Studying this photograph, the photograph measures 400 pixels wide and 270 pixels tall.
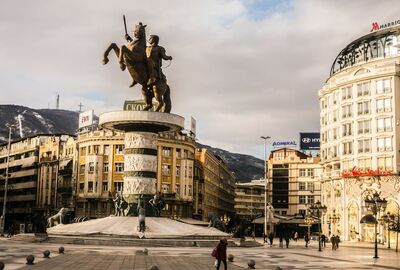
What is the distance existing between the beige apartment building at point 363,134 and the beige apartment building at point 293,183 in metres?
41.4

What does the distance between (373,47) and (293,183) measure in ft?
183

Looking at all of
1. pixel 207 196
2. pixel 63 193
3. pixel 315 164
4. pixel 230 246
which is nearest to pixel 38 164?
pixel 63 193

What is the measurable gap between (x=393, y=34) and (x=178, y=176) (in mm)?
40902

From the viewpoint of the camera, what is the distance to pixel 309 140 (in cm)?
12912

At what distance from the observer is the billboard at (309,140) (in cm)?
12871

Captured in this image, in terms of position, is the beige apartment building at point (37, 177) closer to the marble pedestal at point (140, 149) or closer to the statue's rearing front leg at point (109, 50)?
the statue's rearing front leg at point (109, 50)

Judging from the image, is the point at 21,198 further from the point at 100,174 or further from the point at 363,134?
the point at 363,134

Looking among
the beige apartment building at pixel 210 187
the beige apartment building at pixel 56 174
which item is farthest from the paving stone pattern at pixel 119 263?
the beige apartment building at pixel 56 174

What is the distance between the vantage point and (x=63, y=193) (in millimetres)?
107688

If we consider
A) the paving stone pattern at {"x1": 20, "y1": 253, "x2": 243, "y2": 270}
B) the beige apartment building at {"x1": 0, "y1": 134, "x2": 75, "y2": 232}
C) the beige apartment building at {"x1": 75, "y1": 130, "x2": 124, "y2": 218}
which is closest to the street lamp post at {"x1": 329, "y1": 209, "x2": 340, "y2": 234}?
the beige apartment building at {"x1": 75, "y1": 130, "x2": 124, "y2": 218}

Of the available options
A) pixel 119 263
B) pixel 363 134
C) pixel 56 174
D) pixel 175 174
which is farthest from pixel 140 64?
pixel 56 174

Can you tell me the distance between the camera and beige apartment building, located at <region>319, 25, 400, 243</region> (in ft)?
274

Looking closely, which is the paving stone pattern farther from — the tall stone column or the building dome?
the building dome

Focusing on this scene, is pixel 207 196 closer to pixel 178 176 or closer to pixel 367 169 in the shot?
pixel 178 176
